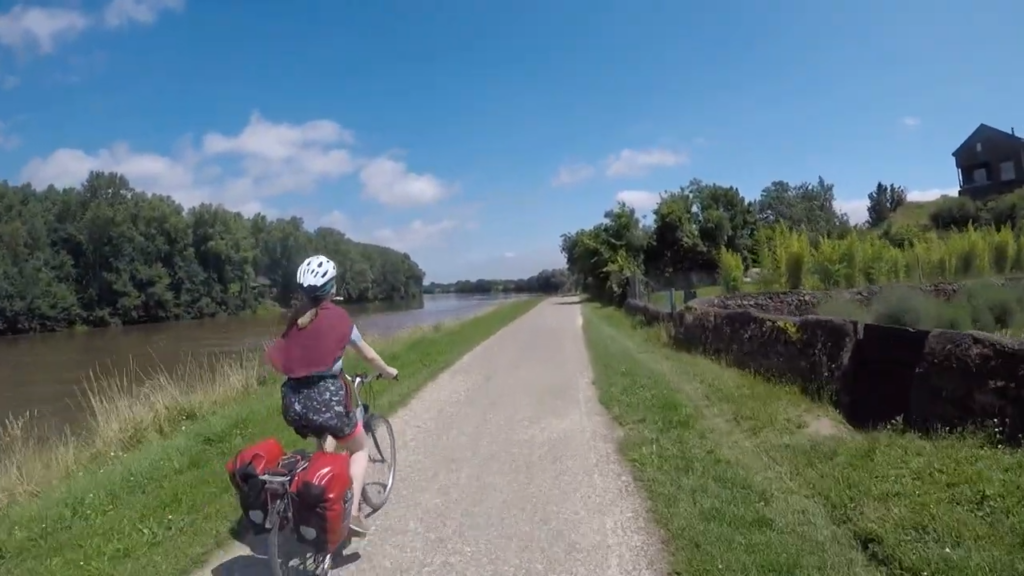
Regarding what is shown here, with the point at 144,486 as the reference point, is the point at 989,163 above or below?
above

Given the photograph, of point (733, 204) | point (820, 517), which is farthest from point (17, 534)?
point (733, 204)

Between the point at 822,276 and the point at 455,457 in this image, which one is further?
the point at 822,276

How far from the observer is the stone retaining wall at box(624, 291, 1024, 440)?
580 cm

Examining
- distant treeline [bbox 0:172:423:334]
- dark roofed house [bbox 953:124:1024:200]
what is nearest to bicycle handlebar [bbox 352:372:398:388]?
distant treeline [bbox 0:172:423:334]

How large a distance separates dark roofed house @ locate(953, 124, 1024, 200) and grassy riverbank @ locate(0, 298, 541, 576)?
56498 mm

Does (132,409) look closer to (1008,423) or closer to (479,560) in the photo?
(479,560)

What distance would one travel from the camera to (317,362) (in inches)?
170

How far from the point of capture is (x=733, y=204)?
5141 cm

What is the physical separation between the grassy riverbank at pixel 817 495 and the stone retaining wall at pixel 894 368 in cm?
31

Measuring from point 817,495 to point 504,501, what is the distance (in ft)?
7.66

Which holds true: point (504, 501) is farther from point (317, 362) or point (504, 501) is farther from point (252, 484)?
point (252, 484)

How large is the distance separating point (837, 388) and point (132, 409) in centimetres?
1033

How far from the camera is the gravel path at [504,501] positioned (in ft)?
14.7

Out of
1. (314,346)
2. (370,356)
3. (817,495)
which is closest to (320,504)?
(314,346)
